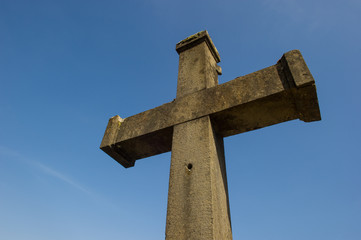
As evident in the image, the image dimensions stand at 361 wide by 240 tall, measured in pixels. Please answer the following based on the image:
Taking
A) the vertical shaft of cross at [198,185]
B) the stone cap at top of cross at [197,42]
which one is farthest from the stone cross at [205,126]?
the stone cap at top of cross at [197,42]

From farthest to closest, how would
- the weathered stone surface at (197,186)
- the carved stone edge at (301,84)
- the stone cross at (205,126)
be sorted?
1. the carved stone edge at (301,84)
2. the stone cross at (205,126)
3. the weathered stone surface at (197,186)

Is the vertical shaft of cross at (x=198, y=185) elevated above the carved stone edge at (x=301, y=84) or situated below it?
below

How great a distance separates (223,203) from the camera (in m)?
2.88

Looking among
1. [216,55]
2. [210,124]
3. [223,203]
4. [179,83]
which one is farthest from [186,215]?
[216,55]

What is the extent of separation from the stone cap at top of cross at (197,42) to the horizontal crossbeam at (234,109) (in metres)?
1.36

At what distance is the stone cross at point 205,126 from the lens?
2.63 meters

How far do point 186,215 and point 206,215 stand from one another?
236 millimetres

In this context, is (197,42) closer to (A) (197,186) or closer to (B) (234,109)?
(B) (234,109)

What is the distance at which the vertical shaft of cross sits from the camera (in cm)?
249

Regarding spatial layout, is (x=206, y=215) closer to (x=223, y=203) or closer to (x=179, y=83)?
(x=223, y=203)

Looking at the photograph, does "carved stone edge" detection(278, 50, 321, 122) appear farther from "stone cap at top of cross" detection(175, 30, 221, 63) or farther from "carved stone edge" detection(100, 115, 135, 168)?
"carved stone edge" detection(100, 115, 135, 168)

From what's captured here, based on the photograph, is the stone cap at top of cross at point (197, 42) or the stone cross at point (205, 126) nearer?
the stone cross at point (205, 126)

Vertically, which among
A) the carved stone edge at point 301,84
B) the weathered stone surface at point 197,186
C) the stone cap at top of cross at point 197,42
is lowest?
the weathered stone surface at point 197,186

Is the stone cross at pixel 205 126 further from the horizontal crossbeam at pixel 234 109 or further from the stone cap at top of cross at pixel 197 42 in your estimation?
the stone cap at top of cross at pixel 197 42
